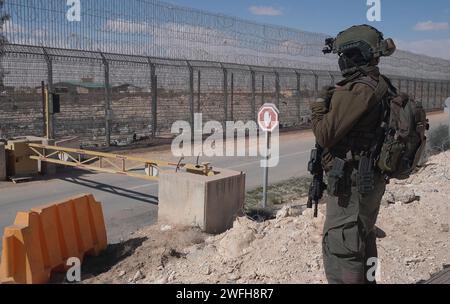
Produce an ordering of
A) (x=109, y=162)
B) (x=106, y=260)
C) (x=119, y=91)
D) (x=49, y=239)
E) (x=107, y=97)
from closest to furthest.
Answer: (x=49, y=239) → (x=106, y=260) → (x=109, y=162) → (x=107, y=97) → (x=119, y=91)

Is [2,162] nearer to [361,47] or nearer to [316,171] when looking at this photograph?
[316,171]

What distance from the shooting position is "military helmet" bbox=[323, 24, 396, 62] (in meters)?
3.36

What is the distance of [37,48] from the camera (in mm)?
12883

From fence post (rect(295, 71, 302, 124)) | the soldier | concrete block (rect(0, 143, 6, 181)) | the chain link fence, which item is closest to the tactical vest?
the soldier

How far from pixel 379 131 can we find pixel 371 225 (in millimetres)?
690

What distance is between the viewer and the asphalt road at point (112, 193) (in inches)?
285

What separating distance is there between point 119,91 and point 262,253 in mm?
12079

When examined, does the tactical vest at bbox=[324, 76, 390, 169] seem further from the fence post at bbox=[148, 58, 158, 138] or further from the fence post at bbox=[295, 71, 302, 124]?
the fence post at bbox=[295, 71, 302, 124]

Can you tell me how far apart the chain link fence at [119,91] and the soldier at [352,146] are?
35.4ft

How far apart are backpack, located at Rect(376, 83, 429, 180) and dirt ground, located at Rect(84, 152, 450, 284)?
1.50 m

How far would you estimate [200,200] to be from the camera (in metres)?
6.12

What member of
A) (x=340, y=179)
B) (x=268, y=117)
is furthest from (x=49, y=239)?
(x=268, y=117)

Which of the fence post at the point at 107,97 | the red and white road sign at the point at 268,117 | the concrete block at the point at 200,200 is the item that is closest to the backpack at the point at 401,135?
the concrete block at the point at 200,200
